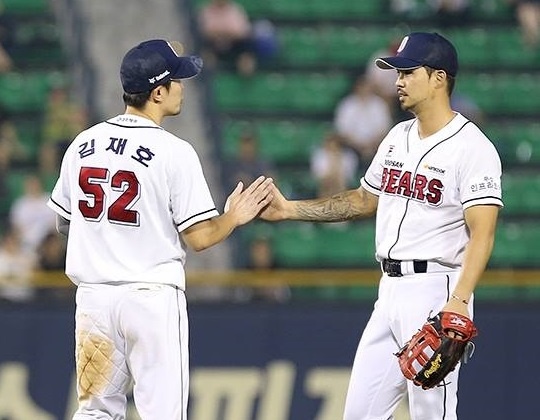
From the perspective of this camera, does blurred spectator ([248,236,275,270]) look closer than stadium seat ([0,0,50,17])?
Yes

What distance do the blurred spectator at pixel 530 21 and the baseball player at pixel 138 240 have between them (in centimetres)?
876

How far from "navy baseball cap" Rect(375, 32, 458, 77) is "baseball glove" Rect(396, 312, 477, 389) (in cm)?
115

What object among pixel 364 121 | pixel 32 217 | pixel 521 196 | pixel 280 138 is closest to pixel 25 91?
pixel 280 138

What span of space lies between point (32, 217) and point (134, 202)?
563 cm

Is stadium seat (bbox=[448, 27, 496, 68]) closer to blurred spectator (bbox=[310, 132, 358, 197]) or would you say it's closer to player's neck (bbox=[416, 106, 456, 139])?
blurred spectator (bbox=[310, 132, 358, 197])

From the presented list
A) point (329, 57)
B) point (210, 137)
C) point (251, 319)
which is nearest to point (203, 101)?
point (210, 137)

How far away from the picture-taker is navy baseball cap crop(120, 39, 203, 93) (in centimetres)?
667

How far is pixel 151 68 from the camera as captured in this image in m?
6.67

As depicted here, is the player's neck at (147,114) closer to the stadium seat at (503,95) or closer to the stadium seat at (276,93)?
the stadium seat at (276,93)

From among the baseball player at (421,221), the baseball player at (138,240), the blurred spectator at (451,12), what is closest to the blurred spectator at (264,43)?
the blurred spectator at (451,12)

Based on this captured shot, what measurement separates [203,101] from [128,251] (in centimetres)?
769

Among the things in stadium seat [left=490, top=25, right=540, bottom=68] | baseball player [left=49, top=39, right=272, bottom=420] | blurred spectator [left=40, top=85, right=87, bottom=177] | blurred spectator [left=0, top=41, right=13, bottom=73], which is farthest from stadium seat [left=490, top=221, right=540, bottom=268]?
baseball player [left=49, top=39, right=272, bottom=420]

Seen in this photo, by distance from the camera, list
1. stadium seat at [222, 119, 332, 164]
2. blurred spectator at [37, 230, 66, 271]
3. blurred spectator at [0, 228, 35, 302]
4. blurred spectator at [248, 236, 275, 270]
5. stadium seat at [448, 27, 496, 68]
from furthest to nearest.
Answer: stadium seat at [448, 27, 496, 68] < stadium seat at [222, 119, 332, 164] < blurred spectator at [248, 236, 275, 270] < blurred spectator at [37, 230, 66, 271] < blurred spectator at [0, 228, 35, 302]

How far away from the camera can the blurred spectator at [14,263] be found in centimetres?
1024
